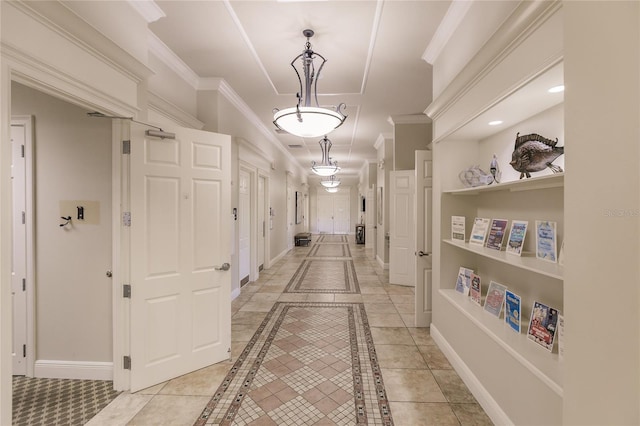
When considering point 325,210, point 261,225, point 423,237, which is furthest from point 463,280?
point 325,210

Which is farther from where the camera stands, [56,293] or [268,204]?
[268,204]

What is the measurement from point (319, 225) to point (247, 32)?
1367cm

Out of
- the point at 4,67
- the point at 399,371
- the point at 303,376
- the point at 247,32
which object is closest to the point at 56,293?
the point at 4,67

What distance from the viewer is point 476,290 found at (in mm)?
2686

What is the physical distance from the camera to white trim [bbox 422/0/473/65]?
241 centimetres

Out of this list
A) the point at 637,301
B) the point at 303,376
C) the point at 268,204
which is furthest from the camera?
the point at 268,204

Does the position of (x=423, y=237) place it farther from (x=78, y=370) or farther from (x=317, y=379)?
(x=78, y=370)

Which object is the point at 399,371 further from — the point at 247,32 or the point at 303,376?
the point at 247,32

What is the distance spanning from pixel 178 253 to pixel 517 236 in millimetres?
2712

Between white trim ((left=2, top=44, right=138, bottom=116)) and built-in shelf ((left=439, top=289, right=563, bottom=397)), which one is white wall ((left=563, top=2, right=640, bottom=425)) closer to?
built-in shelf ((left=439, top=289, right=563, bottom=397))

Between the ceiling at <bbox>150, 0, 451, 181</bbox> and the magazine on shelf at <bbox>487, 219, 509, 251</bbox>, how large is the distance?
6.09 feet

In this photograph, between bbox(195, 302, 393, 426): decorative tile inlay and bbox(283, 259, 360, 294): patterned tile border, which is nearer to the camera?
bbox(195, 302, 393, 426): decorative tile inlay

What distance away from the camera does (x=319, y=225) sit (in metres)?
16.2

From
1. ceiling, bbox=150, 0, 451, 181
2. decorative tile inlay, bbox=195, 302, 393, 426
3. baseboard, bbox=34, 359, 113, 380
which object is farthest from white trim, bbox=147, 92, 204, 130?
decorative tile inlay, bbox=195, 302, 393, 426
